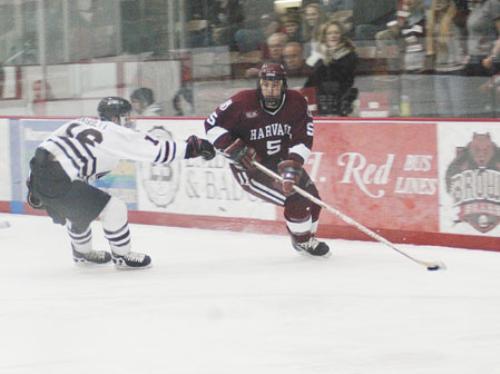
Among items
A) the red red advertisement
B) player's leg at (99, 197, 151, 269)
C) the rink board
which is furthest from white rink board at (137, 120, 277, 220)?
player's leg at (99, 197, 151, 269)

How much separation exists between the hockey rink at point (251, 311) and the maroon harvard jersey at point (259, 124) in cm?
67

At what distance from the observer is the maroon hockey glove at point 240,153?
610 cm

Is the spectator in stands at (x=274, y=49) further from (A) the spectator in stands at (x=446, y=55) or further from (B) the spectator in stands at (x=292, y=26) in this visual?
(A) the spectator in stands at (x=446, y=55)

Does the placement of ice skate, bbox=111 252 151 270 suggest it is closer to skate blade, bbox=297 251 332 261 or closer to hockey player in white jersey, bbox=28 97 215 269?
hockey player in white jersey, bbox=28 97 215 269

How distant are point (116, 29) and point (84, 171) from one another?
12.3ft

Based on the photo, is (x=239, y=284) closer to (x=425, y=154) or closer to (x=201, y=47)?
(x=425, y=154)

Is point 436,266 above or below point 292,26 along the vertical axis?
below

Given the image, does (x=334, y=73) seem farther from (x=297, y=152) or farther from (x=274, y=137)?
(x=297, y=152)

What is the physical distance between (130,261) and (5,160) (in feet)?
10.5

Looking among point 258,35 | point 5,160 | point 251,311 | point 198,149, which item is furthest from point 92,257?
point 5,160

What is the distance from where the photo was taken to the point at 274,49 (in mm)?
8141

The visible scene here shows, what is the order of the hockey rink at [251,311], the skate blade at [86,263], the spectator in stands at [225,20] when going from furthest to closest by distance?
the spectator in stands at [225,20] → the skate blade at [86,263] → the hockey rink at [251,311]

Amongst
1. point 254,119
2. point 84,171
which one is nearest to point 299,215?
point 254,119

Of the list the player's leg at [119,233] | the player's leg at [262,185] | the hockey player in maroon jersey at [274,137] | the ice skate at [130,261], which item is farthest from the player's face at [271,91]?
the ice skate at [130,261]
